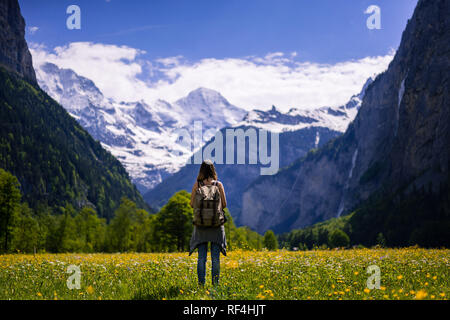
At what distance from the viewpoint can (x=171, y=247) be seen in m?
48.5

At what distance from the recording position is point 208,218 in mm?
8898

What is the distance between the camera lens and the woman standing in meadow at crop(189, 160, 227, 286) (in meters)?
8.91

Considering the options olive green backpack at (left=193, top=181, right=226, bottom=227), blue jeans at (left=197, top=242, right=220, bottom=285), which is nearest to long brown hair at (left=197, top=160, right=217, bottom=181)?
olive green backpack at (left=193, top=181, right=226, bottom=227)

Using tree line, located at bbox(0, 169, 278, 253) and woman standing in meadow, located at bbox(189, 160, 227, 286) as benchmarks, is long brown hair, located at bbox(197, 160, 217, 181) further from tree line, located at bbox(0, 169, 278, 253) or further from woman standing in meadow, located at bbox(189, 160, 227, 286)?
tree line, located at bbox(0, 169, 278, 253)

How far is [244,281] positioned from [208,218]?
71.6 inches

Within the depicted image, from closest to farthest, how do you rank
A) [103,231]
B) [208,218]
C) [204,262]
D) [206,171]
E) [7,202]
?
[208,218]
[204,262]
[206,171]
[7,202]
[103,231]

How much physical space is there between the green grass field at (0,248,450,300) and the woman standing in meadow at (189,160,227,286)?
1.93 ft

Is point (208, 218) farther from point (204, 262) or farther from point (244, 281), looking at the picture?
point (244, 281)

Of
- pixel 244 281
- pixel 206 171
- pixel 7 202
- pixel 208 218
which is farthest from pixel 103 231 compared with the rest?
pixel 208 218

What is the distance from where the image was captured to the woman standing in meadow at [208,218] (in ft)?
29.2

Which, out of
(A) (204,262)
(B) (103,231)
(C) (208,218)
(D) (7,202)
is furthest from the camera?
(B) (103,231)

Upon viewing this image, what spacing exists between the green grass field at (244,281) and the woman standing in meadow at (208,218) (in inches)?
23.2
